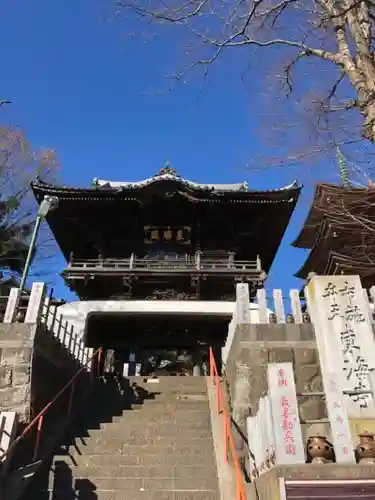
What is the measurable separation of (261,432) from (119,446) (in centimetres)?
348

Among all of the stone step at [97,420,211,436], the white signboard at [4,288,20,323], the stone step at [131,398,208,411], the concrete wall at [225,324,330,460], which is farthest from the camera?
the stone step at [131,398,208,411]

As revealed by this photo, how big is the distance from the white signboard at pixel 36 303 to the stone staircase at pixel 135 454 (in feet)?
7.66

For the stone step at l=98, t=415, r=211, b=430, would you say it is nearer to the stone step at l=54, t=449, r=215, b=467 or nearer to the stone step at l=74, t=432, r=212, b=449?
the stone step at l=74, t=432, r=212, b=449

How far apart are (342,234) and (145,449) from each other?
12718 mm

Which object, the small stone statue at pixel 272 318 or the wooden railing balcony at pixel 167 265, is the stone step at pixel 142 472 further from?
the wooden railing balcony at pixel 167 265

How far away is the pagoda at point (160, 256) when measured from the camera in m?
16.1

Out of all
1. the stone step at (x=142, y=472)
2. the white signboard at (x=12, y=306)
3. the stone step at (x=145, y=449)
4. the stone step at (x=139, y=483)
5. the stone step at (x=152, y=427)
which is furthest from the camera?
the white signboard at (x=12, y=306)

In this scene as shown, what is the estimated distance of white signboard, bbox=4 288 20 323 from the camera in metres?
9.11

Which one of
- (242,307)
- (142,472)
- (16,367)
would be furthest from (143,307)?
(142,472)

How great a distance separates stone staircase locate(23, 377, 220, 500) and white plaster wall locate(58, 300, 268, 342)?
207 inches

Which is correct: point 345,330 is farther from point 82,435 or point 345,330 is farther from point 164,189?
point 164,189

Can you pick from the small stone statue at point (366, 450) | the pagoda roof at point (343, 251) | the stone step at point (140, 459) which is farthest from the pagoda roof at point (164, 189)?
the small stone statue at point (366, 450)

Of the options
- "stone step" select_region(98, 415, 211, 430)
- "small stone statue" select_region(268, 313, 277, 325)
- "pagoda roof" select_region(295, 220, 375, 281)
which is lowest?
"stone step" select_region(98, 415, 211, 430)

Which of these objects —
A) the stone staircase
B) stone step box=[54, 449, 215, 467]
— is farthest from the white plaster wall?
stone step box=[54, 449, 215, 467]
